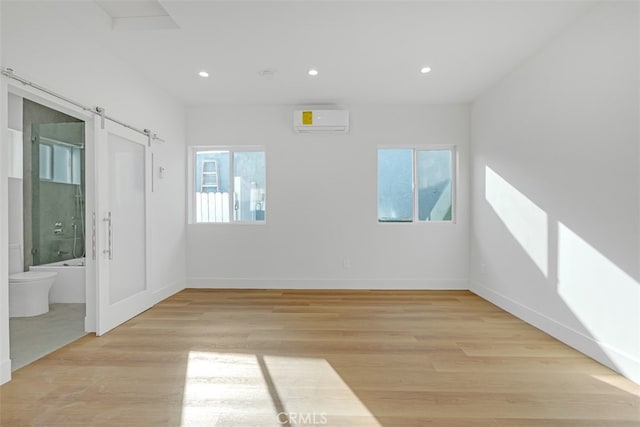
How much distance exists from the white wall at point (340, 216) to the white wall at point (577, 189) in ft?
2.85

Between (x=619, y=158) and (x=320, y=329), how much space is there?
2697mm

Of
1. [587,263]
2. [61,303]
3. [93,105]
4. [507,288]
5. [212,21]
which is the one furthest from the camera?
[61,303]

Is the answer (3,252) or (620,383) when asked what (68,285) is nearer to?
(3,252)

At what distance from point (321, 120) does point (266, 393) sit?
3.48 metres

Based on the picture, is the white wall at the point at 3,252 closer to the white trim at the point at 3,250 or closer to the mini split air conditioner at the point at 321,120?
the white trim at the point at 3,250

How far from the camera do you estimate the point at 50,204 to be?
4.40 metres

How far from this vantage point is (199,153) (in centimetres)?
486

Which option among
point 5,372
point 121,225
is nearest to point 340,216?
point 121,225

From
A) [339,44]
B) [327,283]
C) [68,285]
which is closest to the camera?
[339,44]

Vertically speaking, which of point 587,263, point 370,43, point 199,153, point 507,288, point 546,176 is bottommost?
point 507,288

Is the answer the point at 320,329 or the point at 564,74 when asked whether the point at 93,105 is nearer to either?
the point at 320,329

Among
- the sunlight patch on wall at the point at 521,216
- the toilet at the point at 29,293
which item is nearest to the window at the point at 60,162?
the toilet at the point at 29,293

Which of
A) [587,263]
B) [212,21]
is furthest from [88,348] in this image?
[587,263]

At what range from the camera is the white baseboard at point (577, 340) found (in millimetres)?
2127
